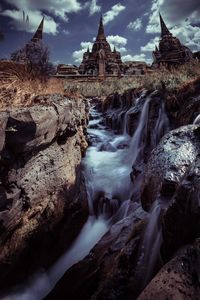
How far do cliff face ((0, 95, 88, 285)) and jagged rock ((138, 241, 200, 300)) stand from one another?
2513mm

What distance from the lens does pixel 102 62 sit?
152 feet

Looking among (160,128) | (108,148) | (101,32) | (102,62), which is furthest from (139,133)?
(101,32)

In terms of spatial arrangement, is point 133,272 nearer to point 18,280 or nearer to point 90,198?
point 18,280

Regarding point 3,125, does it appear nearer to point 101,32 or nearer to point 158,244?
point 158,244

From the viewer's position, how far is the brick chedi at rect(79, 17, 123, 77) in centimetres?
4612

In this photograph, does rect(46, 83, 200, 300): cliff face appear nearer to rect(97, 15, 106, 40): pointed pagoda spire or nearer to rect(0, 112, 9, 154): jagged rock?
rect(0, 112, 9, 154): jagged rock

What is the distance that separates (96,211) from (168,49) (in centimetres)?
4192

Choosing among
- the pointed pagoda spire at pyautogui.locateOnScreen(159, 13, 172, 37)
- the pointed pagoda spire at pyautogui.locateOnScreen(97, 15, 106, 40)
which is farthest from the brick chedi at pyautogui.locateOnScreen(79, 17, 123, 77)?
the pointed pagoda spire at pyautogui.locateOnScreen(159, 13, 172, 37)

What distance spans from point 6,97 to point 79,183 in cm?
275

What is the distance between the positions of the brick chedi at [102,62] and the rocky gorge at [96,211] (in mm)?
39923

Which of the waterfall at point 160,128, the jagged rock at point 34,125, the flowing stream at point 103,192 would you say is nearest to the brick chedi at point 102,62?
the flowing stream at point 103,192

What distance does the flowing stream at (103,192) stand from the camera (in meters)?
4.25

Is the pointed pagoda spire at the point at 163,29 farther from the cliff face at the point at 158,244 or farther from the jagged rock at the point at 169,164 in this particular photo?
the jagged rock at the point at 169,164

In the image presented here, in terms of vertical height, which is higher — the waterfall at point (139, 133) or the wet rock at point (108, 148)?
the waterfall at point (139, 133)
